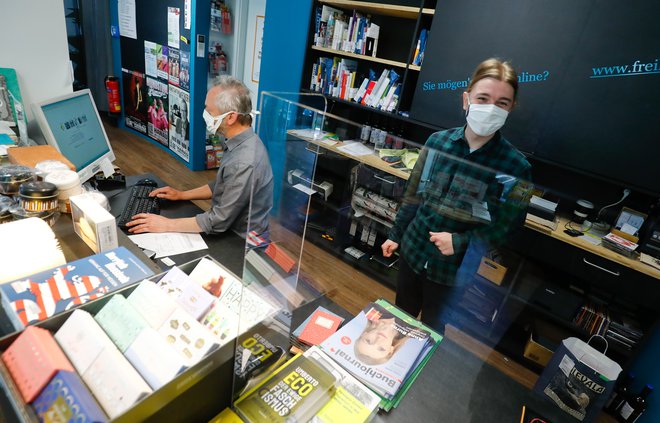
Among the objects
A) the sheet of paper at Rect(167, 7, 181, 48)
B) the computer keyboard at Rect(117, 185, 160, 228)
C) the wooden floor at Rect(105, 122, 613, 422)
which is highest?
the sheet of paper at Rect(167, 7, 181, 48)

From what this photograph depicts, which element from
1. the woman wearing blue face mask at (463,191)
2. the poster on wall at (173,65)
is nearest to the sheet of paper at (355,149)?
the woman wearing blue face mask at (463,191)

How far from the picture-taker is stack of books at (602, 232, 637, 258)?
1.85 meters

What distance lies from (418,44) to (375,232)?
147 cm

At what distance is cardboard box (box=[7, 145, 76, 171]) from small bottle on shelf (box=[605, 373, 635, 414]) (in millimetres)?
3064

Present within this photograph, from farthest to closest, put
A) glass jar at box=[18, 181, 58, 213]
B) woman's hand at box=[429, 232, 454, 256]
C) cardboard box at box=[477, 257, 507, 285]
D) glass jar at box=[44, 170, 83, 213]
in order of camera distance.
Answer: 1. cardboard box at box=[477, 257, 507, 285]
2. woman's hand at box=[429, 232, 454, 256]
3. glass jar at box=[44, 170, 83, 213]
4. glass jar at box=[18, 181, 58, 213]

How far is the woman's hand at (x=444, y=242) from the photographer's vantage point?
4.65ft

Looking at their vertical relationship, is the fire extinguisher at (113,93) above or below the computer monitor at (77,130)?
below

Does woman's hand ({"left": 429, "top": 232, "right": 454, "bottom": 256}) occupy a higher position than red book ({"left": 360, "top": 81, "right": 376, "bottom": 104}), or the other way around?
red book ({"left": 360, "top": 81, "right": 376, "bottom": 104})

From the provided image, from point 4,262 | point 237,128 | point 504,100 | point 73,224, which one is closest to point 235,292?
point 4,262

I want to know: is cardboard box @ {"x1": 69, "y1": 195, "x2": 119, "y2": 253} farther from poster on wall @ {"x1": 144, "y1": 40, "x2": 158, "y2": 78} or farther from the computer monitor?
poster on wall @ {"x1": 144, "y1": 40, "x2": 158, "y2": 78}

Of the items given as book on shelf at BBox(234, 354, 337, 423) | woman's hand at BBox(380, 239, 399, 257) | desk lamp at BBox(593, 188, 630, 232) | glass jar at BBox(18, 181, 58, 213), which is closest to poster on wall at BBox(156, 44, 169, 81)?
glass jar at BBox(18, 181, 58, 213)

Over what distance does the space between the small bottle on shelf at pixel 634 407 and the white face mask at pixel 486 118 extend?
1.80 m

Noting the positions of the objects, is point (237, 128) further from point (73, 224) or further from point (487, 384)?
point (487, 384)

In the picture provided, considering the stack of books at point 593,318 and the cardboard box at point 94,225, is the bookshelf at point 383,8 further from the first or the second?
the cardboard box at point 94,225
